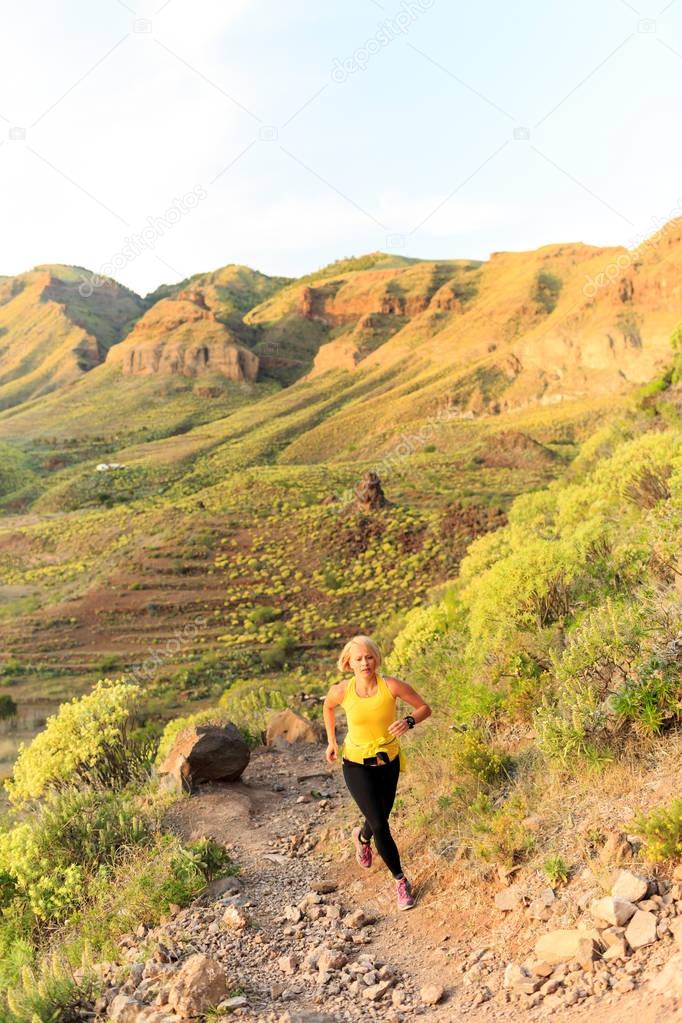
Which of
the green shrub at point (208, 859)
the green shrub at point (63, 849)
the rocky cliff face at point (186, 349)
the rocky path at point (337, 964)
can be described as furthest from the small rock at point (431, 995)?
the rocky cliff face at point (186, 349)

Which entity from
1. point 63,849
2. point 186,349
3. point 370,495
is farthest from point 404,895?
point 186,349

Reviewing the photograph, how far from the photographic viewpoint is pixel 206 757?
628 centimetres

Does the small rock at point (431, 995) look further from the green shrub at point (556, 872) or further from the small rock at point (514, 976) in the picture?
the green shrub at point (556, 872)

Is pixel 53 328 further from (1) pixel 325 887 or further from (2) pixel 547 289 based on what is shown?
(1) pixel 325 887

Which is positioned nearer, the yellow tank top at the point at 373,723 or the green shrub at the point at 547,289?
the yellow tank top at the point at 373,723

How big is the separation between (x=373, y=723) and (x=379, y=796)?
400 mm

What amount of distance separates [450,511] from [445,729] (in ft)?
86.4

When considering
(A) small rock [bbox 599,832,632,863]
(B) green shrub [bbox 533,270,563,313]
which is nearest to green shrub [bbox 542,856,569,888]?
(A) small rock [bbox 599,832,632,863]

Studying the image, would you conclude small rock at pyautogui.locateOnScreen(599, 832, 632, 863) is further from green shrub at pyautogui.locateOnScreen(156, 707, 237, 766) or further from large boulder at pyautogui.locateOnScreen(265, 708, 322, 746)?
→ large boulder at pyautogui.locateOnScreen(265, 708, 322, 746)

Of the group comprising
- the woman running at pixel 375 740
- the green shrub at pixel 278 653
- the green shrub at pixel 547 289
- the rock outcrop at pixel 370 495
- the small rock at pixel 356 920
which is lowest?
the green shrub at pixel 278 653

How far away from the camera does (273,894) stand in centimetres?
447

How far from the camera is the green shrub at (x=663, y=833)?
304 centimetres

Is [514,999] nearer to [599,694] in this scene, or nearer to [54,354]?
[599,694]

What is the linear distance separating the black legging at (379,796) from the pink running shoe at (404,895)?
4 cm
